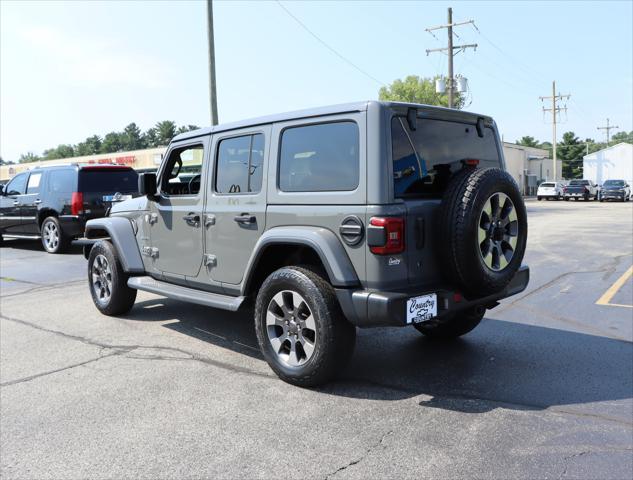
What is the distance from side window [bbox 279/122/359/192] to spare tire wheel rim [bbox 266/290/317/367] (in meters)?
0.82

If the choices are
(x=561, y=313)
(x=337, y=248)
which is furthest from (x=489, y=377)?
(x=561, y=313)

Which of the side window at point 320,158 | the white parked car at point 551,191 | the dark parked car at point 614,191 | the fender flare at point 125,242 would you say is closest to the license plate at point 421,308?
the side window at point 320,158

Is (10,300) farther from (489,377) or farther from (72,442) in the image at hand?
(489,377)

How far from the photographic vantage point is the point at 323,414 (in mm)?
3689

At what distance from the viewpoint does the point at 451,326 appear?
5199 millimetres

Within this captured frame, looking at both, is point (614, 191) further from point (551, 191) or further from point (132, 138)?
point (132, 138)

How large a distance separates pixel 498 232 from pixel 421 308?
880mm

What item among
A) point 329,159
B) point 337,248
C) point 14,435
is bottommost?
point 14,435

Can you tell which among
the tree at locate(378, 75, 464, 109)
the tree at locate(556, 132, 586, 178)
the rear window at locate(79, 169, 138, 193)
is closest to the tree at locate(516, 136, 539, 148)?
the tree at locate(556, 132, 586, 178)

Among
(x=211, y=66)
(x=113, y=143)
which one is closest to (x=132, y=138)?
(x=113, y=143)

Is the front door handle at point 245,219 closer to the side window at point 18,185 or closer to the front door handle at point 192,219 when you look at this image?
the front door handle at point 192,219

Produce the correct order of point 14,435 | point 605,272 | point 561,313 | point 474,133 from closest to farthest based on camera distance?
point 14,435 → point 474,133 → point 561,313 → point 605,272

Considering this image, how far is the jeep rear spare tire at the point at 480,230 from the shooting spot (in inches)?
150

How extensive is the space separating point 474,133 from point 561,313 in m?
2.80
